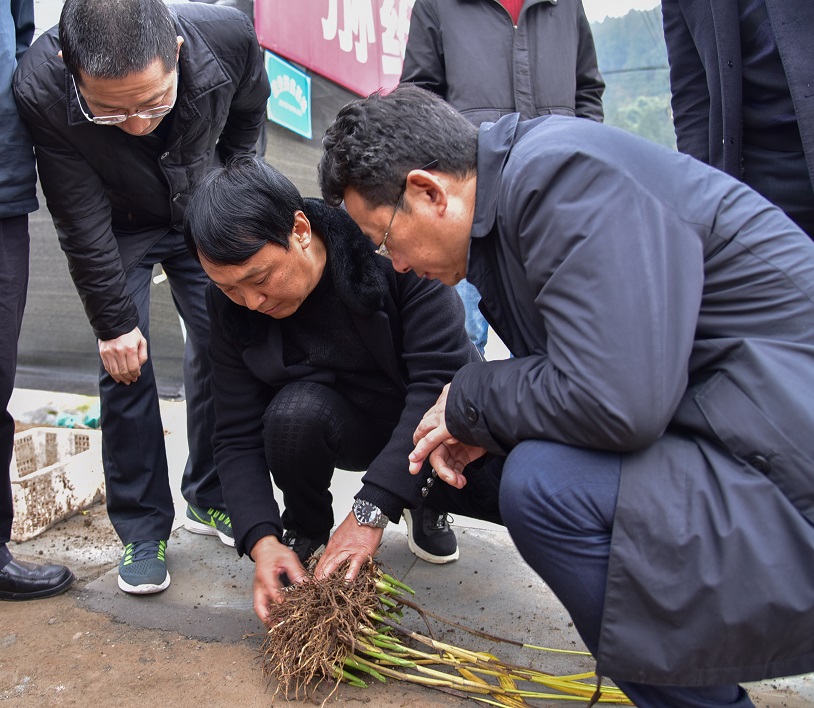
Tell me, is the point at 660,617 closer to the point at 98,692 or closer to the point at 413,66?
the point at 98,692

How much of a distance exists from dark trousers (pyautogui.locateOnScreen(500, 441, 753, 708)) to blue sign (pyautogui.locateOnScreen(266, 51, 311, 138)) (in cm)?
334

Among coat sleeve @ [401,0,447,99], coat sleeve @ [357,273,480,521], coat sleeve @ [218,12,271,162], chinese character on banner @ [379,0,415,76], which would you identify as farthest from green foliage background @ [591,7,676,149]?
coat sleeve @ [357,273,480,521]

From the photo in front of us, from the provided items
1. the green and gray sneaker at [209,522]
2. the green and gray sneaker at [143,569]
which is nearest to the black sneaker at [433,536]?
the green and gray sneaker at [209,522]

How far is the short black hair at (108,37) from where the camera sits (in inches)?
79.9

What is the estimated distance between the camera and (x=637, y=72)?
6.25 metres

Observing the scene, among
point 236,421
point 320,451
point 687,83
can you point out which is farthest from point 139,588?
point 687,83

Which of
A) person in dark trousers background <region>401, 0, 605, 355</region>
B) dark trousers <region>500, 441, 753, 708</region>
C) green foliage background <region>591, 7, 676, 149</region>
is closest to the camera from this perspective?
dark trousers <region>500, 441, 753, 708</region>

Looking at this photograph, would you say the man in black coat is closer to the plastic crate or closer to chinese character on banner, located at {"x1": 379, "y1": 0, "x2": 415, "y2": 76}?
the plastic crate

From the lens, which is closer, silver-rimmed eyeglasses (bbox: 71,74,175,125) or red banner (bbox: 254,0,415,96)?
silver-rimmed eyeglasses (bbox: 71,74,175,125)

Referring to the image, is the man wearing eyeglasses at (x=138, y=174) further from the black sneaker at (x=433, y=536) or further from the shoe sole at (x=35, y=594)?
the black sneaker at (x=433, y=536)

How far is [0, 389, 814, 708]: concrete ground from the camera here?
190 cm

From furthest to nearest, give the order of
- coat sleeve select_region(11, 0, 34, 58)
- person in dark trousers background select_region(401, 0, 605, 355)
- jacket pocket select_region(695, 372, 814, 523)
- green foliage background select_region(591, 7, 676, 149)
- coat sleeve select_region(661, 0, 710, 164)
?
green foliage background select_region(591, 7, 676, 149), person in dark trousers background select_region(401, 0, 605, 355), coat sleeve select_region(661, 0, 710, 164), coat sleeve select_region(11, 0, 34, 58), jacket pocket select_region(695, 372, 814, 523)

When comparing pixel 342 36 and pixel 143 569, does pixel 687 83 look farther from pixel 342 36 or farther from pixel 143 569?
pixel 342 36

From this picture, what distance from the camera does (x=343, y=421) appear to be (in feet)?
7.39
